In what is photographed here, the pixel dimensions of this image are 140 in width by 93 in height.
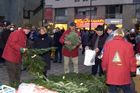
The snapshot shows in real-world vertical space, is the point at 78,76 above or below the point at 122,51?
below

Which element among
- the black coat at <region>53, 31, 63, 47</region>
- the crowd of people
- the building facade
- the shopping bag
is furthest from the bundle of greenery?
the building facade

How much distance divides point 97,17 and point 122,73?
70.6m

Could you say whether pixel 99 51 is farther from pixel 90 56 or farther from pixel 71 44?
pixel 71 44

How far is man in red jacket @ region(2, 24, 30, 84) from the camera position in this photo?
34.9 ft

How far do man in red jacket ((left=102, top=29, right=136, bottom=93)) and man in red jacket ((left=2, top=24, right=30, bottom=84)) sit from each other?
301cm

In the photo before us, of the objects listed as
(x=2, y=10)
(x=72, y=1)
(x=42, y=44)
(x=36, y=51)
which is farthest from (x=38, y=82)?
(x=72, y=1)

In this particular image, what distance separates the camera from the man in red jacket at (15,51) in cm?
1063

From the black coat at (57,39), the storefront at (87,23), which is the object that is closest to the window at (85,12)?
the storefront at (87,23)

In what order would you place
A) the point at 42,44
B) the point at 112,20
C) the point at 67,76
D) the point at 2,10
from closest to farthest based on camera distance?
the point at 67,76
the point at 42,44
the point at 2,10
the point at 112,20

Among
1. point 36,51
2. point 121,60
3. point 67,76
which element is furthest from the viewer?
point 36,51

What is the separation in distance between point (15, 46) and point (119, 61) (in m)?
3.27

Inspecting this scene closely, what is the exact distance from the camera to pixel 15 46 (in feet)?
34.9

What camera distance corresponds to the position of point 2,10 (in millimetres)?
24969

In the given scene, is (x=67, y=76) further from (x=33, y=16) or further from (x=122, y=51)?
(x=33, y=16)
